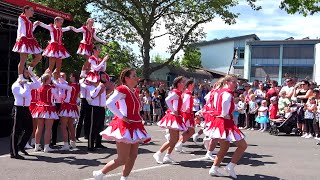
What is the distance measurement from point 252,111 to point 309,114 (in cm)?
354

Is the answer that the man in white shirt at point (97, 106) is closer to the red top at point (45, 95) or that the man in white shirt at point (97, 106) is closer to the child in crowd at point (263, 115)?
the red top at point (45, 95)

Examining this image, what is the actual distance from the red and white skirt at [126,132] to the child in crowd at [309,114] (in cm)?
1075

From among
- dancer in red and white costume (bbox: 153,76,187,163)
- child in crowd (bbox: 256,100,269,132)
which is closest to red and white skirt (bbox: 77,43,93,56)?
dancer in red and white costume (bbox: 153,76,187,163)

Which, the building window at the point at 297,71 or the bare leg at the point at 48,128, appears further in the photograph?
the building window at the point at 297,71

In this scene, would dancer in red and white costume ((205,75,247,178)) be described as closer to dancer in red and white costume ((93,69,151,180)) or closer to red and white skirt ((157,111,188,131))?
red and white skirt ((157,111,188,131))

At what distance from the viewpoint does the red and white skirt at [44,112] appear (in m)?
10.5

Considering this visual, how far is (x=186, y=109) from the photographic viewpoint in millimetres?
10805

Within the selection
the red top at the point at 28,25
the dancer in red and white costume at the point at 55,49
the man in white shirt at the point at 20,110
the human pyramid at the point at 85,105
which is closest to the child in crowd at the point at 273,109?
the human pyramid at the point at 85,105

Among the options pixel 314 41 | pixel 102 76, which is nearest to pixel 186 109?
pixel 102 76

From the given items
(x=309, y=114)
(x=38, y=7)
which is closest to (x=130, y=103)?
(x=38, y=7)

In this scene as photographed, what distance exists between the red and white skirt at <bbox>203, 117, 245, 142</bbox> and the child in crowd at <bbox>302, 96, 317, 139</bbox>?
884cm

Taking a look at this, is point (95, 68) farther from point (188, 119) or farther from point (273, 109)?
point (273, 109)

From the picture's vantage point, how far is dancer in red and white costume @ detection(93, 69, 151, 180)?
22.0 ft

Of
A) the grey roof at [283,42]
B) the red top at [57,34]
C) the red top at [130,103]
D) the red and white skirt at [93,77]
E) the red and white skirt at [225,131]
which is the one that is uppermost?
the grey roof at [283,42]
